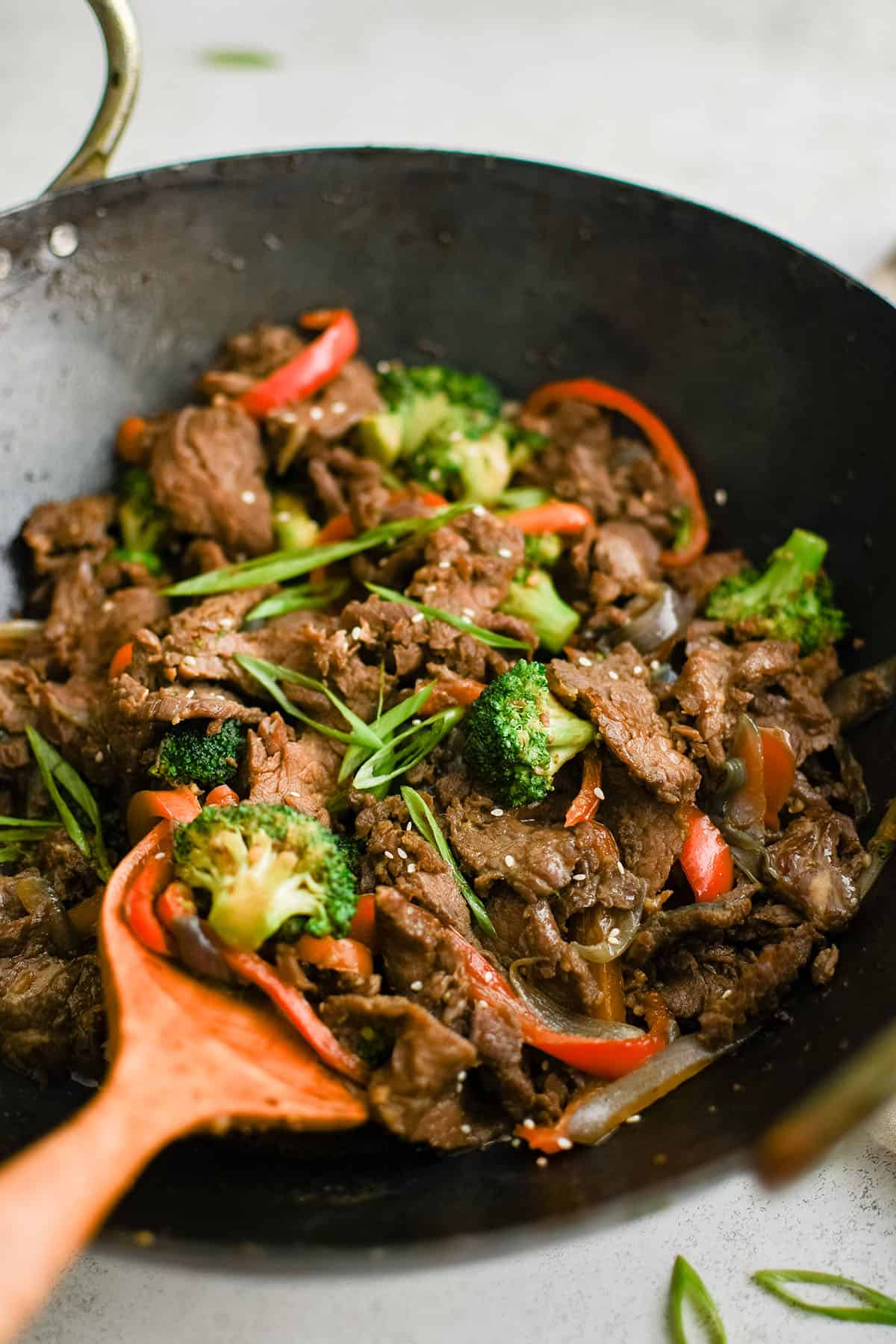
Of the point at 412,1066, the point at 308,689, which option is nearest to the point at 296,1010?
the point at 412,1066

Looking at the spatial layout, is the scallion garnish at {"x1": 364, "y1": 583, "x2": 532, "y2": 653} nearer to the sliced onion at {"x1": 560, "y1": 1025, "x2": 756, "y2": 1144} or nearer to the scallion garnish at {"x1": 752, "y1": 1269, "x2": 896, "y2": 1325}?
the sliced onion at {"x1": 560, "y1": 1025, "x2": 756, "y2": 1144}

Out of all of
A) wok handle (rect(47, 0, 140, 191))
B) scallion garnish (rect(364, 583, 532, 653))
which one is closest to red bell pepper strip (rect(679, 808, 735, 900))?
scallion garnish (rect(364, 583, 532, 653))

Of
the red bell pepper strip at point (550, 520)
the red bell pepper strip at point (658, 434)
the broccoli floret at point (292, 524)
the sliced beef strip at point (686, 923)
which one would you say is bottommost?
the sliced beef strip at point (686, 923)

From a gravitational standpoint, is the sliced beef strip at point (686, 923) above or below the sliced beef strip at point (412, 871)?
above

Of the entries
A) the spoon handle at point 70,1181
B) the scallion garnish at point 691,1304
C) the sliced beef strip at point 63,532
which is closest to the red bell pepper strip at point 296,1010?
the spoon handle at point 70,1181

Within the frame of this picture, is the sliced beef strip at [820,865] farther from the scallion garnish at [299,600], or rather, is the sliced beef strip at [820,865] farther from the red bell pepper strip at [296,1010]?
the scallion garnish at [299,600]

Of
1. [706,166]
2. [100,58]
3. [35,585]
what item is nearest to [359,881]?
[35,585]
